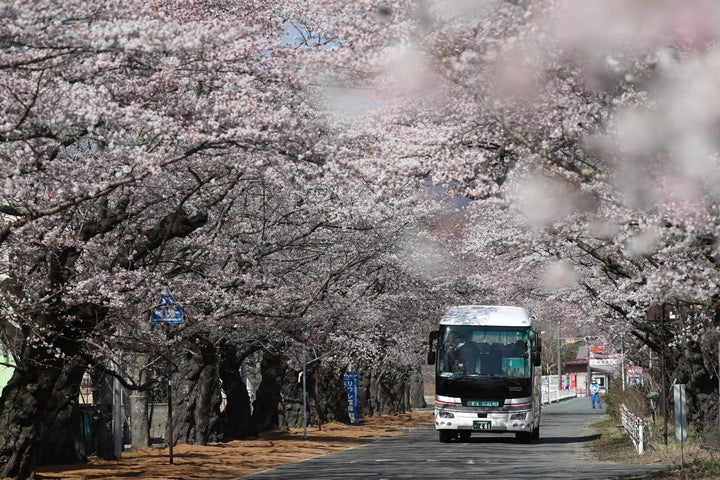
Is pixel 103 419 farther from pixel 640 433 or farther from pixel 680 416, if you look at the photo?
pixel 680 416

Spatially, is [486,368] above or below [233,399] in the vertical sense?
above

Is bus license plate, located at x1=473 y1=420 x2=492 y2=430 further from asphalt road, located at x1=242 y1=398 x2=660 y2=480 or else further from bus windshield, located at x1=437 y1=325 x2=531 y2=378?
bus windshield, located at x1=437 y1=325 x2=531 y2=378

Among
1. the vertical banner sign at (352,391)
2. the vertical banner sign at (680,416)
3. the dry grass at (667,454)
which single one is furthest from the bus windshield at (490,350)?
the vertical banner sign at (352,391)

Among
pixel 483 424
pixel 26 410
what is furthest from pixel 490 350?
pixel 26 410

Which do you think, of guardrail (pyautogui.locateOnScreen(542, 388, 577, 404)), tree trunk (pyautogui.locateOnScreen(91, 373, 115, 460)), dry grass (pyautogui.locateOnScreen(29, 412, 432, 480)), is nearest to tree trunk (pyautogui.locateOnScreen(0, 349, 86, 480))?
dry grass (pyautogui.locateOnScreen(29, 412, 432, 480))

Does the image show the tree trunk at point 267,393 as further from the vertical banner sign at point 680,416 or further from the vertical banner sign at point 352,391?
the vertical banner sign at point 680,416

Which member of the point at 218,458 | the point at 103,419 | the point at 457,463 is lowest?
the point at 218,458

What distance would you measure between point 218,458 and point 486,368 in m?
7.45

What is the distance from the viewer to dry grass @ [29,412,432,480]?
22922 mm

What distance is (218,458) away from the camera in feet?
92.1

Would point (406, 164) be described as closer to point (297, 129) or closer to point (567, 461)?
point (297, 129)

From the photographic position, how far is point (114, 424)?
27.9m

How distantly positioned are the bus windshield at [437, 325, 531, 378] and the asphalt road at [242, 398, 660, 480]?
2.06m

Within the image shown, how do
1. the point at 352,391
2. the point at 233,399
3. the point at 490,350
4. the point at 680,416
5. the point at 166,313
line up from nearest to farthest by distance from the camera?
the point at 680,416 < the point at 166,313 < the point at 490,350 < the point at 233,399 < the point at 352,391
